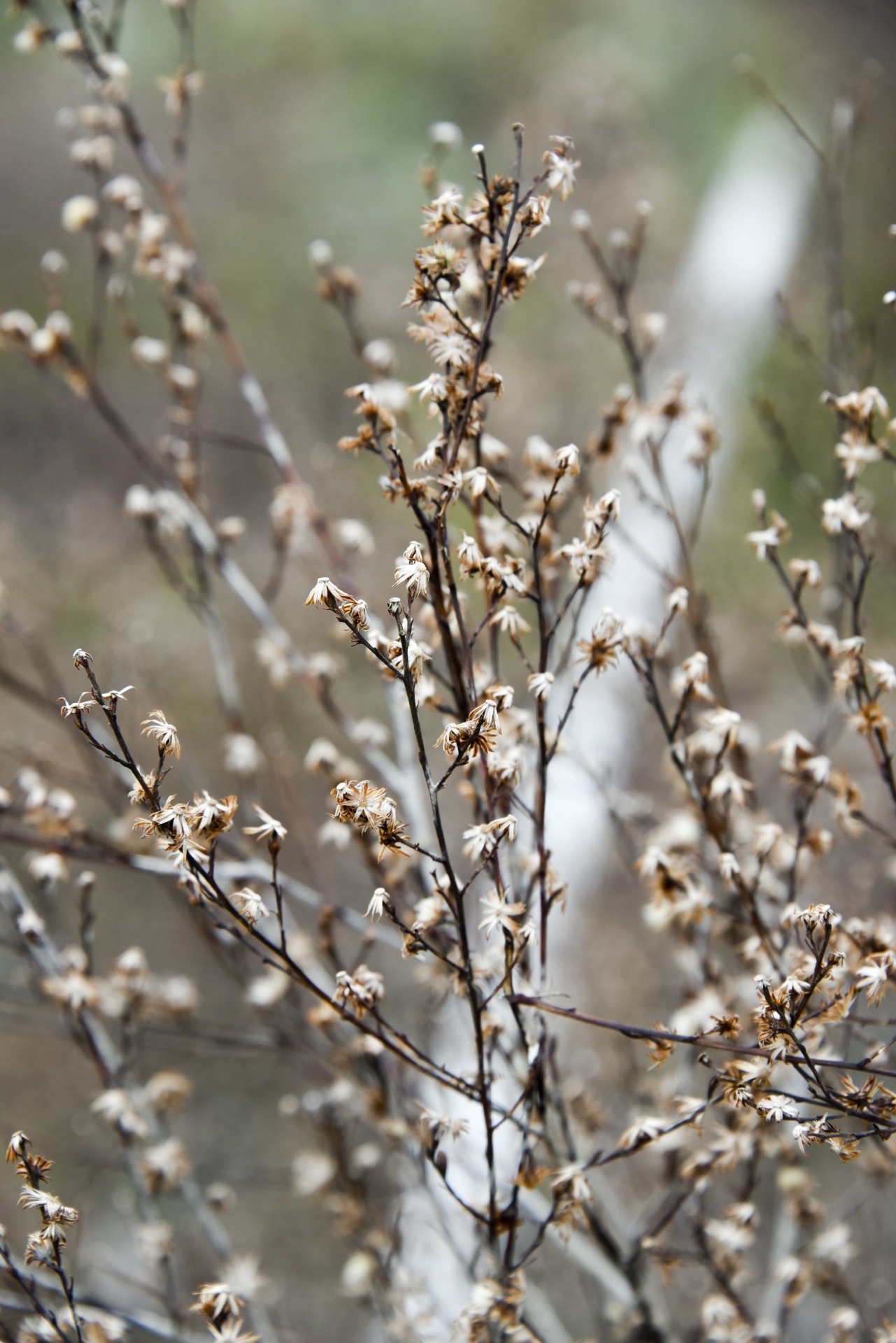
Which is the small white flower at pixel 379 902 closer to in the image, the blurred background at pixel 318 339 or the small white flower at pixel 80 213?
the blurred background at pixel 318 339

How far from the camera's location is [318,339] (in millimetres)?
8844

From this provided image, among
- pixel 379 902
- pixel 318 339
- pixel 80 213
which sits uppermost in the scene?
pixel 318 339

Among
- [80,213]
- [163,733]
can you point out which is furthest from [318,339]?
[163,733]

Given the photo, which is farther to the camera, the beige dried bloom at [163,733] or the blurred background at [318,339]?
the blurred background at [318,339]

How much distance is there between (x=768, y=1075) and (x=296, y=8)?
44.9 feet

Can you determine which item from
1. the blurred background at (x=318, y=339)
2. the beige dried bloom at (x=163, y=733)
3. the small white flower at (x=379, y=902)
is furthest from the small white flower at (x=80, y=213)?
the small white flower at (x=379, y=902)

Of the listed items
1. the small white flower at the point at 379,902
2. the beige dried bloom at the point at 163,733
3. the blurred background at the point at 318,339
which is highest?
the blurred background at the point at 318,339

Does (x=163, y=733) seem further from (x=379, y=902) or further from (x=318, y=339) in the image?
(x=318, y=339)

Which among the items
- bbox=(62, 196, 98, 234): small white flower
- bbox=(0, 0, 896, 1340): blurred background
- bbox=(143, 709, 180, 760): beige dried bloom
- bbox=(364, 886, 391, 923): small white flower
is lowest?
bbox=(364, 886, 391, 923): small white flower

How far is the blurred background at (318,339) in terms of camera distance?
17.0 feet

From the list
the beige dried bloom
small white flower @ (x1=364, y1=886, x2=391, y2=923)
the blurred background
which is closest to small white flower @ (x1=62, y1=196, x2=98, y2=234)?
the blurred background

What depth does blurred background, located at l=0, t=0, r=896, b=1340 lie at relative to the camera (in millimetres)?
5195

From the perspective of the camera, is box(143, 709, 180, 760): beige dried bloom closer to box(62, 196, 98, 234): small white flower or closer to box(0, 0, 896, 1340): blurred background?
box(0, 0, 896, 1340): blurred background

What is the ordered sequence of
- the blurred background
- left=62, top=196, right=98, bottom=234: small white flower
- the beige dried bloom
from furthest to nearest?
the blurred background
left=62, top=196, right=98, bottom=234: small white flower
the beige dried bloom
